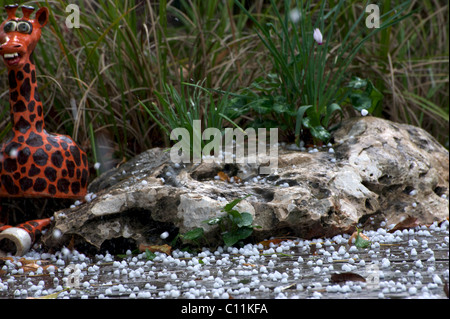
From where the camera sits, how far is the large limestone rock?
7.67 feet

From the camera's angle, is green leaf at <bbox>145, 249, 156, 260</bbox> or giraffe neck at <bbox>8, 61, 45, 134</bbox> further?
giraffe neck at <bbox>8, 61, 45, 134</bbox>

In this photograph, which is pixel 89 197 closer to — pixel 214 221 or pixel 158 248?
pixel 158 248

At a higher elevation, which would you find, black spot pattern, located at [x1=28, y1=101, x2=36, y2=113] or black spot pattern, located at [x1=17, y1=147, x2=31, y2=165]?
black spot pattern, located at [x1=28, y1=101, x2=36, y2=113]

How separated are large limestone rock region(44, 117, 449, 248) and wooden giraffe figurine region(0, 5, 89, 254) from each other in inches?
6.0

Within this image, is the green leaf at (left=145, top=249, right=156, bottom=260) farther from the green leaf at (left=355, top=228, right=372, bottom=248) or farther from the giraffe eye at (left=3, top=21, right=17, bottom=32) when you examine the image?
the giraffe eye at (left=3, top=21, right=17, bottom=32)

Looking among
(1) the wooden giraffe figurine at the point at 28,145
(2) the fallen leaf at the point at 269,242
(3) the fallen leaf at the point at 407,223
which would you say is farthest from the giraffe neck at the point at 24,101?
(3) the fallen leaf at the point at 407,223

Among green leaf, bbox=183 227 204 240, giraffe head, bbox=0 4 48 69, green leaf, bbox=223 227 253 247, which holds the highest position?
giraffe head, bbox=0 4 48 69

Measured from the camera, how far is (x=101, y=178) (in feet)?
9.66

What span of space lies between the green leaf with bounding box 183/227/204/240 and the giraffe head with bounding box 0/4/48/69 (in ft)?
4.06

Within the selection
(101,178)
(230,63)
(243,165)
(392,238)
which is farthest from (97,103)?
(392,238)

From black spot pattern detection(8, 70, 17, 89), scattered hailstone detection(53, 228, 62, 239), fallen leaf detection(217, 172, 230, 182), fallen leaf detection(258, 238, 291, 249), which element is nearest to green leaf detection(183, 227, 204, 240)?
fallen leaf detection(258, 238, 291, 249)

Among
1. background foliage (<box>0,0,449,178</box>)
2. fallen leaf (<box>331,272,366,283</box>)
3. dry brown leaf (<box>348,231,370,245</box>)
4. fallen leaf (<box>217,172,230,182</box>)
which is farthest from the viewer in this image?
background foliage (<box>0,0,449,178</box>)

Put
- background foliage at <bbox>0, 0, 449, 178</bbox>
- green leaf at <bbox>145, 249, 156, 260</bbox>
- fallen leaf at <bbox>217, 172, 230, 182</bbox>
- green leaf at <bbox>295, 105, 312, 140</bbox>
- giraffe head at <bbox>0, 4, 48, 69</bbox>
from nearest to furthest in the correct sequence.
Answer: green leaf at <bbox>145, 249, 156, 260</bbox> < giraffe head at <bbox>0, 4, 48, 69</bbox> < fallen leaf at <bbox>217, 172, 230, 182</bbox> < green leaf at <bbox>295, 105, 312, 140</bbox> < background foliage at <bbox>0, 0, 449, 178</bbox>
